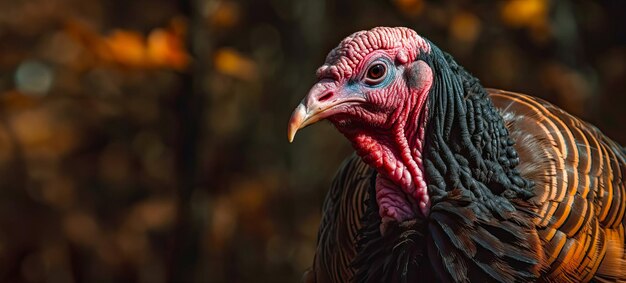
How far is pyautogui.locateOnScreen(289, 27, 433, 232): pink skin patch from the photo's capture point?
2.88 m

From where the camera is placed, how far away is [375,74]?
2.92m

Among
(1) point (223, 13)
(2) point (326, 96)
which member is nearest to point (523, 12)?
(1) point (223, 13)

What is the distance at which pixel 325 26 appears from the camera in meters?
6.24

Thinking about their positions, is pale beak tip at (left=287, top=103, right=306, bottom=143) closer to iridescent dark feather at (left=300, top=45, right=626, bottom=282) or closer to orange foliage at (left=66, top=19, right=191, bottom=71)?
iridescent dark feather at (left=300, top=45, right=626, bottom=282)

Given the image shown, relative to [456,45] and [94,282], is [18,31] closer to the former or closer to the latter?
[94,282]

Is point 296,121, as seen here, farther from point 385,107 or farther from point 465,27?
point 465,27

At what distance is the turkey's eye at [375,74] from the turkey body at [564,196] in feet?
1.42

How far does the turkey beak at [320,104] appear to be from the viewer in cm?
280

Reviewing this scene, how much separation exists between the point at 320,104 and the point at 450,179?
0.45 meters

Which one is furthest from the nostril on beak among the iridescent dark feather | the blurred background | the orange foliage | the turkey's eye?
the blurred background

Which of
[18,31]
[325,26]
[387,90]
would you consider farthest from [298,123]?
[18,31]

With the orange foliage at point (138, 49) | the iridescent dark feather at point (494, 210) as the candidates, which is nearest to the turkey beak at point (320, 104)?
the iridescent dark feather at point (494, 210)

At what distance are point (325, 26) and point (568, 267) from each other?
3523mm

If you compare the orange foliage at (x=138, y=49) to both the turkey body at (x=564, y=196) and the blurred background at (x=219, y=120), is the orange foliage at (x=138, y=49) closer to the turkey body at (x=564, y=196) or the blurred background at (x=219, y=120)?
the blurred background at (x=219, y=120)
